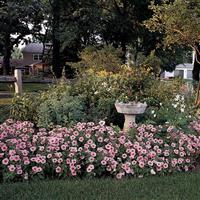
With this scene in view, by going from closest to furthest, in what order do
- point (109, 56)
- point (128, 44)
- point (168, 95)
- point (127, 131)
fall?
1. point (127, 131)
2. point (168, 95)
3. point (109, 56)
4. point (128, 44)

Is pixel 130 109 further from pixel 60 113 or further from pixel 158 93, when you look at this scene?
pixel 158 93

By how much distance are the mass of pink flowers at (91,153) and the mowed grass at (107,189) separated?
0.86ft

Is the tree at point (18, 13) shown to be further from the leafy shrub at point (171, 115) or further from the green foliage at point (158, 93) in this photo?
the leafy shrub at point (171, 115)

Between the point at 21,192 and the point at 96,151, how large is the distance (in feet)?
4.75

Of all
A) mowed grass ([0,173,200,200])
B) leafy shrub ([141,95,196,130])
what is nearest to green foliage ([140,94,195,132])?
leafy shrub ([141,95,196,130])

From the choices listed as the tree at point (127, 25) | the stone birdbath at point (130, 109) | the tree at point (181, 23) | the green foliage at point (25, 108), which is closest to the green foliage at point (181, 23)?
the tree at point (181, 23)

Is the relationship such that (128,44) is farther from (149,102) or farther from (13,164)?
(13,164)

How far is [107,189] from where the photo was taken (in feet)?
18.7

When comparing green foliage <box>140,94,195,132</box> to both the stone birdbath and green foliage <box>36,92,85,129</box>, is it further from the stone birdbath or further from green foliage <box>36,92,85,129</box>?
green foliage <box>36,92,85,129</box>

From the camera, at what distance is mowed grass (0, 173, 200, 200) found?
5.36 m

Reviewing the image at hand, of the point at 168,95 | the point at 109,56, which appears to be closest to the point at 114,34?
the point at 109,56

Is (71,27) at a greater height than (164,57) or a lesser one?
greater

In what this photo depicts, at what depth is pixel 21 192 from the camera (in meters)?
5.48

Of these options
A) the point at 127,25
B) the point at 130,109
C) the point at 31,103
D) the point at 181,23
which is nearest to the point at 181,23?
the point at 181,23
